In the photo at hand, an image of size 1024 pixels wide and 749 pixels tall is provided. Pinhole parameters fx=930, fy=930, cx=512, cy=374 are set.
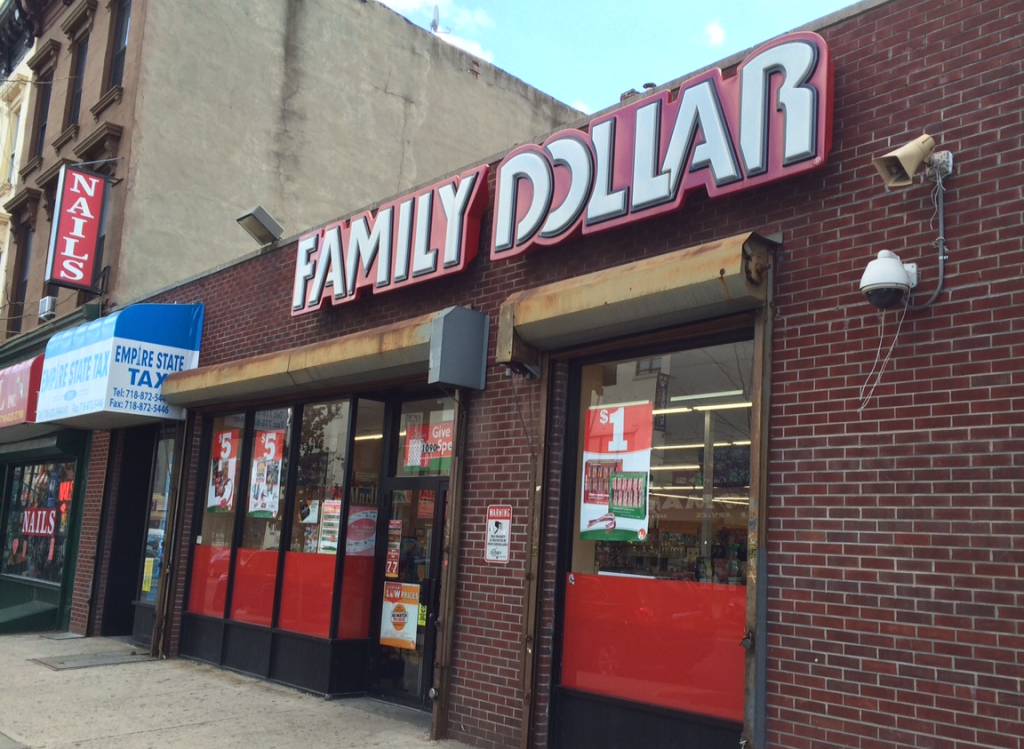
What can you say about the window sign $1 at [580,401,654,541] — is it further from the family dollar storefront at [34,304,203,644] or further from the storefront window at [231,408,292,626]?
the family dollar storefront at [34,304,203,644]

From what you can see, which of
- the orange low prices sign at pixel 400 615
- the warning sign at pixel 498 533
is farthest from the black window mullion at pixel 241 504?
the warning sign at pixel 498 533

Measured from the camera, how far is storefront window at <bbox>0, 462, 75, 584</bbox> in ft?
52.0

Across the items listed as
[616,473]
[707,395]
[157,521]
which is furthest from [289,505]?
[707,395]

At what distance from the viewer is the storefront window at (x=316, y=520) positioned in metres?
9.98

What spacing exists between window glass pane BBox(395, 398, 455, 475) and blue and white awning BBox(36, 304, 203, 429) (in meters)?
4.12

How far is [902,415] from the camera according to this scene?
17.6 ft

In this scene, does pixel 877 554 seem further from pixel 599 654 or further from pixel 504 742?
pixel 504 742

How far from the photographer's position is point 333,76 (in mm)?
18641

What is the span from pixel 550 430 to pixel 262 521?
5.15m

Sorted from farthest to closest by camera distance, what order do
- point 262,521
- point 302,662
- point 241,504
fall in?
point 241,504 < point 262,521 < point 302,662

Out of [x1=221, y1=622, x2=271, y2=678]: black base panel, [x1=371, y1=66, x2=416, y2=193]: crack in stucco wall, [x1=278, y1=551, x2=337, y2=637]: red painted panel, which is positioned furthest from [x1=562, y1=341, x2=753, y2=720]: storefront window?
[x1=371, y1=66, x2=416, y2=193]: crack in stucco wall

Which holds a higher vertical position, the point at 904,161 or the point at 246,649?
the point at 904,161

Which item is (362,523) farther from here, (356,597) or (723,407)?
(723,407)

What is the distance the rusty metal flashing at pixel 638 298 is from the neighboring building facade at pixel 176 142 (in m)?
7.04
